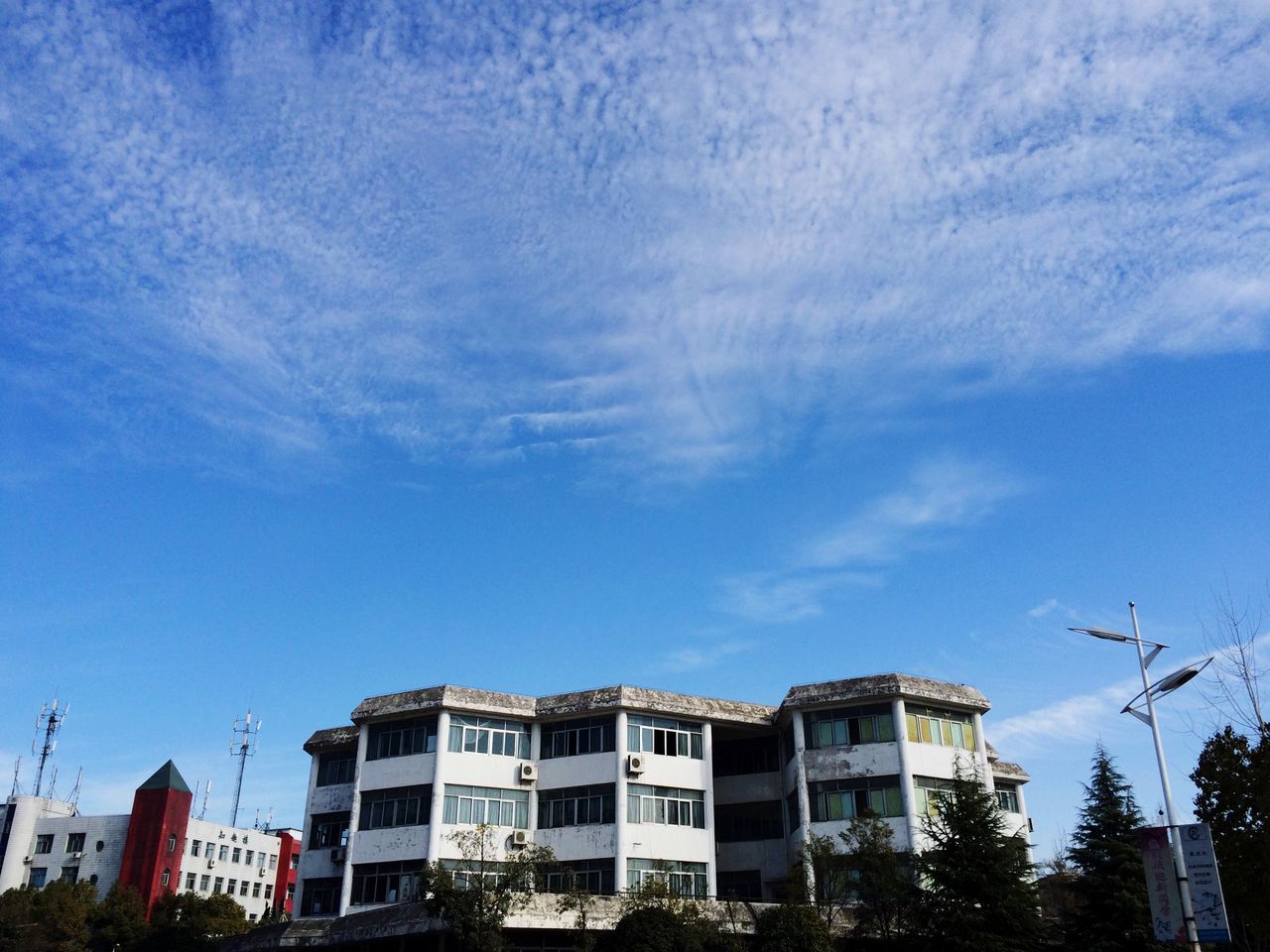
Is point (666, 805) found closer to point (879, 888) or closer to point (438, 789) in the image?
point (438, 789)

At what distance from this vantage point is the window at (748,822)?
129 feet

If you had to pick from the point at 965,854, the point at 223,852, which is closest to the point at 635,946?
the point at 965,854

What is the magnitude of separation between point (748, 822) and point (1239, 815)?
21.9m

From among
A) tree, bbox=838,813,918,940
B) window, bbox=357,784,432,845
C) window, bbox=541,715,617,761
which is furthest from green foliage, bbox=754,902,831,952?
window, bbox=357,784,432,845

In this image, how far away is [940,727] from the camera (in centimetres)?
3631

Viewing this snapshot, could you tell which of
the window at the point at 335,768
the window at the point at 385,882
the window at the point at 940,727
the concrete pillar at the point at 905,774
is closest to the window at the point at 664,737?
the concrete pillar at the point at 905,774

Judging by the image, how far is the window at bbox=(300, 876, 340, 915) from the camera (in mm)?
38438

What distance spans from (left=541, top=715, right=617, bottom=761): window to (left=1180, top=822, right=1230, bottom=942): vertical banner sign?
22.1 meters

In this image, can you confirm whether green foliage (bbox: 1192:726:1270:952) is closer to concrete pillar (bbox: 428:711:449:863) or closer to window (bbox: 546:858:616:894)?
window (bbox: 546:858:616:894)

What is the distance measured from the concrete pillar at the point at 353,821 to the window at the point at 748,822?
41.7ft

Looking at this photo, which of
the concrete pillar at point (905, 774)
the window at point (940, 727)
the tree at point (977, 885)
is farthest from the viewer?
the window at point (940, 727)

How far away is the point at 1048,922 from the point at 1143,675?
10.0 metres

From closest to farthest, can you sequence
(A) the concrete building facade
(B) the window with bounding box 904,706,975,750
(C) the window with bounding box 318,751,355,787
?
1. (B) the window with bounding box 904,706,975,750
2. (C) the window with bounding box 318,751,355,787
3. (A) the concrete building facade

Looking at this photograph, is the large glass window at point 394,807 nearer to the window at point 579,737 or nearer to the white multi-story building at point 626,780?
the white multi-story building at point 626,780
